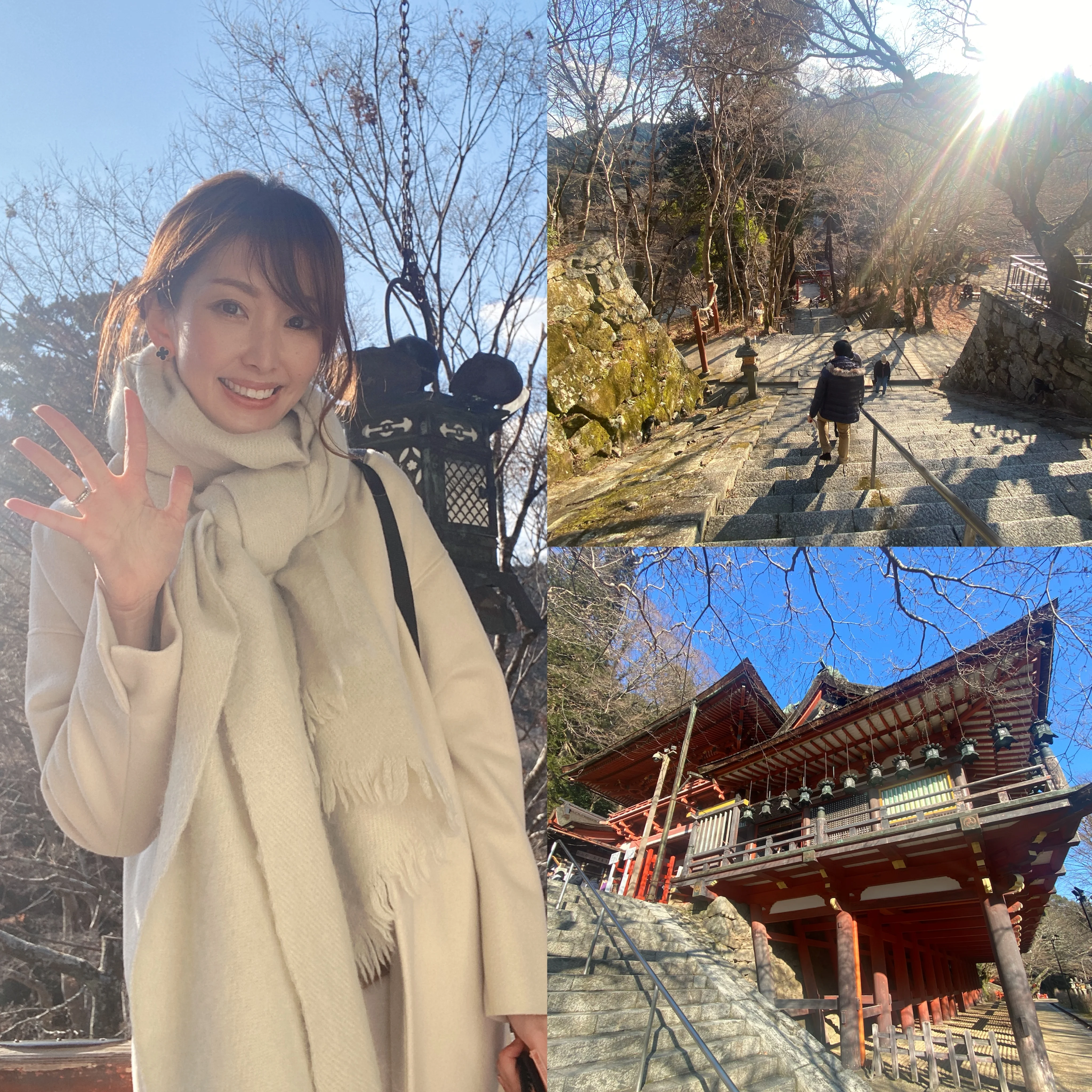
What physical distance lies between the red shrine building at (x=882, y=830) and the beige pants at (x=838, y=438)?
0.42 m

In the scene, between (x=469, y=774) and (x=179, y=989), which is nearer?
(x=179, y=989)

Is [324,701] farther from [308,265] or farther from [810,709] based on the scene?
[810,709]

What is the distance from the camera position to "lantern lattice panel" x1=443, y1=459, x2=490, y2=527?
1.41m

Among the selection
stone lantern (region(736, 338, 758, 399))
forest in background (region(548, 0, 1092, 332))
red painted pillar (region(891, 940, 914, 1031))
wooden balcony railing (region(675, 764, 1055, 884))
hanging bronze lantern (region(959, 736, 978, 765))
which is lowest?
red painted pillar (region(891, 940, 914, 1031))

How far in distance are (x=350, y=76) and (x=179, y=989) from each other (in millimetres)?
2214

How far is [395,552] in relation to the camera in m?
0.99

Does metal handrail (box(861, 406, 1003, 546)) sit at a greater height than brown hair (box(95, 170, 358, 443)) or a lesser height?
lesser

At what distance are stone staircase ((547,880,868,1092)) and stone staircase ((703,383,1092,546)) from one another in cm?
80

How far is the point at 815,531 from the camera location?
4.89 ft

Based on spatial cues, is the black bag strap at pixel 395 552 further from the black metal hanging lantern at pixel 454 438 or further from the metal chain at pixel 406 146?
the metal chain at pixel 406 146

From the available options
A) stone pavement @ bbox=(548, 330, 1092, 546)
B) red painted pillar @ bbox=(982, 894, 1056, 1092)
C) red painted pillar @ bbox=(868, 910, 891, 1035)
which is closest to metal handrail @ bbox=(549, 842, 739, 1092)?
red painted pillar @ bbox=(868, 910, 891, 1035)

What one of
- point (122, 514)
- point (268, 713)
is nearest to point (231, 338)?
point (122, 514)

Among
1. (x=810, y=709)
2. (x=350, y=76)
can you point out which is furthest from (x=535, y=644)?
(x=350, y=76)

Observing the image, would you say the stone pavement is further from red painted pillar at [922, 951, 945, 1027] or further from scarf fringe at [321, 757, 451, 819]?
scarf fringe at [321, 757, 451, 819]
